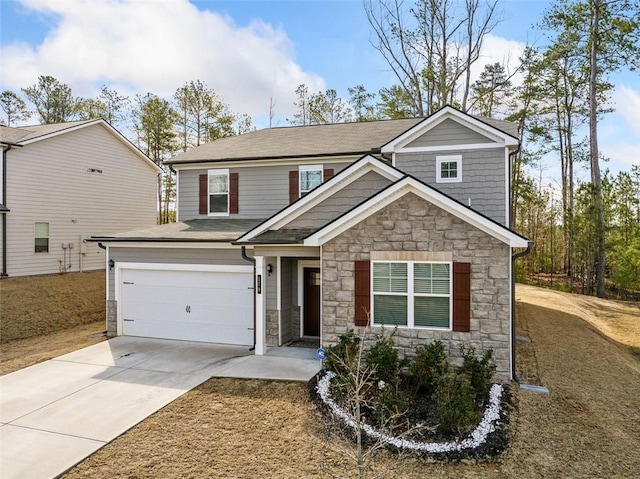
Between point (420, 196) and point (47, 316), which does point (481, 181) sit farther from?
point (47, 316)

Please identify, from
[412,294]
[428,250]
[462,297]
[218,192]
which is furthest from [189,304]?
[462,297]

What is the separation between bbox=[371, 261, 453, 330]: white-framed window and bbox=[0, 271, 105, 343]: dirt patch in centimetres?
1144

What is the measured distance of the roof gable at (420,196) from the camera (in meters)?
7.93

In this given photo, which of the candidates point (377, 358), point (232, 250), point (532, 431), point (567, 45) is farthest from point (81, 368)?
point (567, 45)

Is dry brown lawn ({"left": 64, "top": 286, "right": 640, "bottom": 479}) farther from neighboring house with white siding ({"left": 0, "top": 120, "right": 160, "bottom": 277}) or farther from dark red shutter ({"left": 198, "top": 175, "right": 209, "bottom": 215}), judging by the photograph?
neighboring house with white siding ({"left": 0, "top": 120, "right": 160, "bottom": 277})

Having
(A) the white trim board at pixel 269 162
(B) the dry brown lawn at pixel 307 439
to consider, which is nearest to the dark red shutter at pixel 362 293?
(B) the dry brown lawn at pixel 307 439

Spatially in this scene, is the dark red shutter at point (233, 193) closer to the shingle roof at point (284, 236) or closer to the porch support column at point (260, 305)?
the shingle roof at point (284, 236)

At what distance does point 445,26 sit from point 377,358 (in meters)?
22.4

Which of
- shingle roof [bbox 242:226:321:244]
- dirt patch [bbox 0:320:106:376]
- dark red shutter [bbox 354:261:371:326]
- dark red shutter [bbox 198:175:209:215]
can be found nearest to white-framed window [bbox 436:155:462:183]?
shingle roof [bbox 242:226:321:244]

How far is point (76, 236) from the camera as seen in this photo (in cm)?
1895

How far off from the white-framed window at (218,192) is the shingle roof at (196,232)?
0.35m

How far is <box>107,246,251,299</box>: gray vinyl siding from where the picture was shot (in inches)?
441

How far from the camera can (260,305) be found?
10.1m

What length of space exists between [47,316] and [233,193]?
7.79 meters
